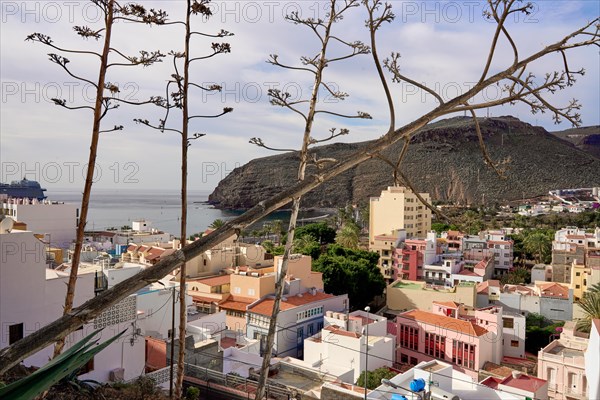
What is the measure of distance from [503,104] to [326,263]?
23.0 metres

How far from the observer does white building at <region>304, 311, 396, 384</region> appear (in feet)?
49.9

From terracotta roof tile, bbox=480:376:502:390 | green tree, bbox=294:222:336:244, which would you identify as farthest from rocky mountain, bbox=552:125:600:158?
terracotta roof tile, bbox=480:376:502:390

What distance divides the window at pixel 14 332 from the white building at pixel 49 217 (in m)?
16.9

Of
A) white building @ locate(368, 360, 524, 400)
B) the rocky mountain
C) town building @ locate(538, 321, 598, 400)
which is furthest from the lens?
the rocky mountain

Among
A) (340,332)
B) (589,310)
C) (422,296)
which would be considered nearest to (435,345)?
(340,332)

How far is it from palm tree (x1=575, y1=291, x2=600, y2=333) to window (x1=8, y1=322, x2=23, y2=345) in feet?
58.1

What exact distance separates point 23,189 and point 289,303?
36.5m

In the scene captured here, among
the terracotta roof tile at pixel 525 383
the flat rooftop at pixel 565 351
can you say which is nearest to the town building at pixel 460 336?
the flat rooftop at pixel 565 351

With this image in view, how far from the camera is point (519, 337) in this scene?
62.6 feet

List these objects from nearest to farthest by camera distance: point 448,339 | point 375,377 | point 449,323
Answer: point 375,377
point 448,339
point 449,323

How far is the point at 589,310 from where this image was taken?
19125mm

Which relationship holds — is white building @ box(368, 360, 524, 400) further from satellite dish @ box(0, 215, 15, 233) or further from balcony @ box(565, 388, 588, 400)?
satellite dish @ box(0, 215, 15, 233)

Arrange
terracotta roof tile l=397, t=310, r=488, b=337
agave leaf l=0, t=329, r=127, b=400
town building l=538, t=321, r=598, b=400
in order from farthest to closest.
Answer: terracotta roof tile l=397, t=310, r=488, b=337 < town building l=538, t=321, r=598, b=400 < agave leaf l=0, t=329, r=127, b=400

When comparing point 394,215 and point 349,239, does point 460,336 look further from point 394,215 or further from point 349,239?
point 394,215
